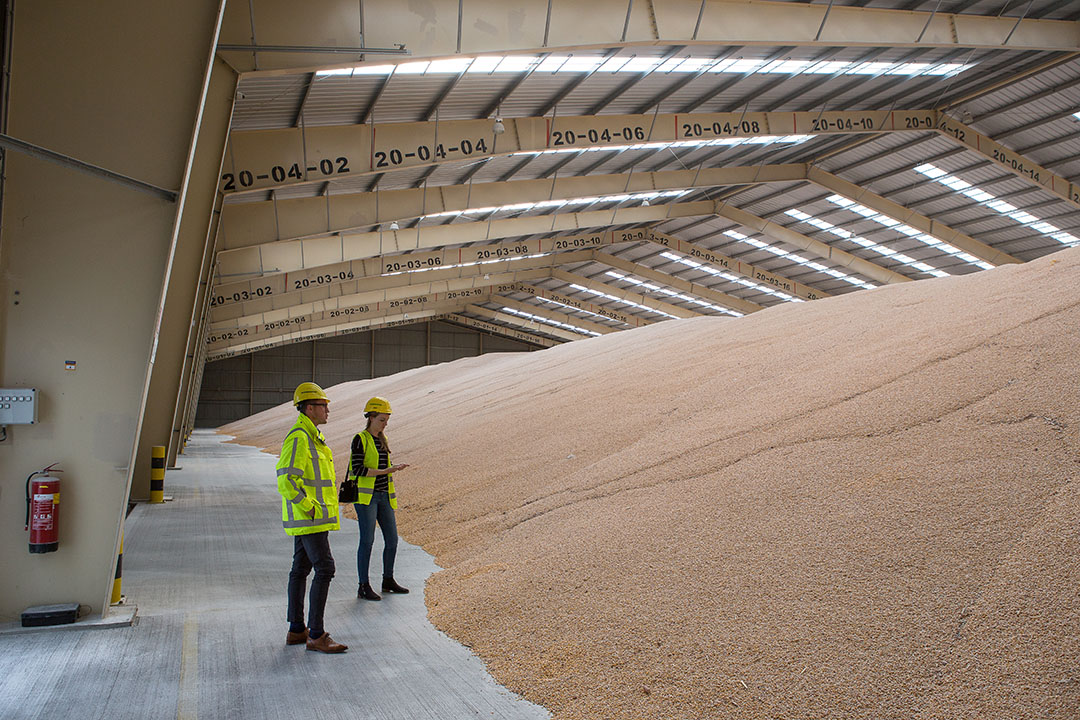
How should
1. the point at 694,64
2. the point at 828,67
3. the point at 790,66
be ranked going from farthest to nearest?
the point at 828,67
the point at 790,66
the point at 694,64

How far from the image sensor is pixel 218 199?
44.5 ft

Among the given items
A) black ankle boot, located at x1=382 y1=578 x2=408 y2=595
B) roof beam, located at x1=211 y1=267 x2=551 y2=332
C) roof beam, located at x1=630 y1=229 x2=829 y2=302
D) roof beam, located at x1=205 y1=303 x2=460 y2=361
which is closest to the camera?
black ankle boot, located at x1=382 y1=578 x2=408 y2=595

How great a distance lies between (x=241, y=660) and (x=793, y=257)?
111 ft

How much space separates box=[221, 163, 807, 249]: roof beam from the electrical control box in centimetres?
1240

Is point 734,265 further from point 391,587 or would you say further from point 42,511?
point 42,511

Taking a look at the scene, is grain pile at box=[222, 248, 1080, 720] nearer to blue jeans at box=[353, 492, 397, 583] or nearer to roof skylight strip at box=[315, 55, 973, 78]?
blue jeans at box=[353, 492, 397, 583]

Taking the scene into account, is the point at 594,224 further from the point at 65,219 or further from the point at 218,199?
the point at 65,219

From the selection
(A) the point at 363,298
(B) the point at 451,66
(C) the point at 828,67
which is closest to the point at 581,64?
(B) the point at 451,66

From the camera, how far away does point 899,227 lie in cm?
2939

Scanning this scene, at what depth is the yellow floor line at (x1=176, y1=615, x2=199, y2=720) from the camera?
13.5 ft

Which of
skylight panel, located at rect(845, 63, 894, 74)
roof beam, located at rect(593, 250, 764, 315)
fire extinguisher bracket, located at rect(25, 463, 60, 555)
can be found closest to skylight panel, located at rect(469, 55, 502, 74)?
→ skylight panel, located at rect(845, 63, 894, 74)

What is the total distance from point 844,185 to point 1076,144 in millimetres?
6956

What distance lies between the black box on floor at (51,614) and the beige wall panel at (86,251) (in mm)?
78

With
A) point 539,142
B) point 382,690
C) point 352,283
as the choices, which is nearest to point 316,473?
point 382,690
